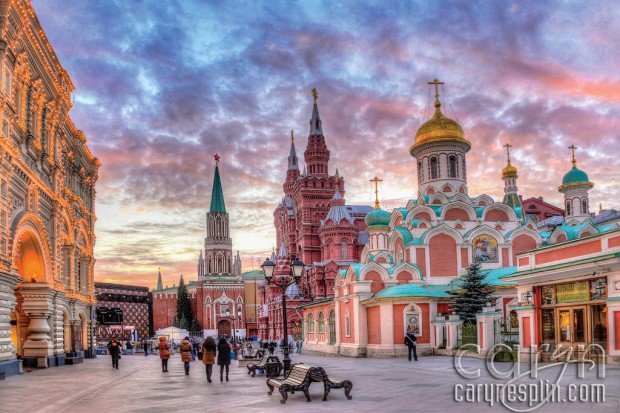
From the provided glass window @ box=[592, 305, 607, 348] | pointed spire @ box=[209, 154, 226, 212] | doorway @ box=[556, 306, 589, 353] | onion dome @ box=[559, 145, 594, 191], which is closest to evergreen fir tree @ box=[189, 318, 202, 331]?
pointed spire @ box=[209, 154, 226, 212]

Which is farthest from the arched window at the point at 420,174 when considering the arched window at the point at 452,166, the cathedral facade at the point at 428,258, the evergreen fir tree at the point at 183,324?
the evergreen fir tree at the point at 183,324

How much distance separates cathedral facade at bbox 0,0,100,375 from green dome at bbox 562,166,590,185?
3525cm

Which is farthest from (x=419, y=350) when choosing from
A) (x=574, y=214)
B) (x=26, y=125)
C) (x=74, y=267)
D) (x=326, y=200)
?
(x=326, y=200)

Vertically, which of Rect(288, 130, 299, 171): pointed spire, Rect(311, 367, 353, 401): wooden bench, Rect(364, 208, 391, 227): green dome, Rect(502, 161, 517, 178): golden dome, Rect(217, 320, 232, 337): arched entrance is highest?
Rect(288, 130, 299, 171): pointed spire

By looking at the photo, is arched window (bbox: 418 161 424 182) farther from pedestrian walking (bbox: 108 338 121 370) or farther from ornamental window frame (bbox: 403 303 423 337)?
pedestrian walking (bbox: 108 338 121 370)

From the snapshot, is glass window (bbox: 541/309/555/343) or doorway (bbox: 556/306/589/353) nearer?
doorway (bbox: 556/306/589/353)

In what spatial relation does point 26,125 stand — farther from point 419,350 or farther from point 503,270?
point 503,270

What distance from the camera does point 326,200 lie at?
7375 centimetres

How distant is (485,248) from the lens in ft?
120

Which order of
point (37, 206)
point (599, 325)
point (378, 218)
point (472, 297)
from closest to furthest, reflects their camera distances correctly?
point (599, 325)
point (37, 206)
point (472, 297)
point (378, 218)

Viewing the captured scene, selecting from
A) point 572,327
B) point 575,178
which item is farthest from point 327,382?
A: point 575,178

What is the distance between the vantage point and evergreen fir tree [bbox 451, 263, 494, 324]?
30594 mm

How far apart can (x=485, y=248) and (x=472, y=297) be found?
21.1ft

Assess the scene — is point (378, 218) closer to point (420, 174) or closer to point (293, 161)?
point (420, 174)
